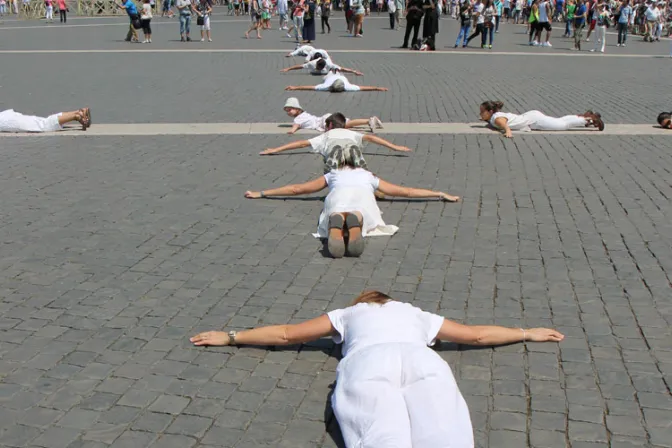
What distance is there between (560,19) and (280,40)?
20824 millimetres

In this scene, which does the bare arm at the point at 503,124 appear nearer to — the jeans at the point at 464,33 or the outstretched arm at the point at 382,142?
the outstretched arm at the point at 382,142

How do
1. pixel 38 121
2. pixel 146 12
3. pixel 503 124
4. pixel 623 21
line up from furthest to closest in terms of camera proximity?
pixel 623 21 → pixel 146 12 → pixel 38 121 → pixel 503 124

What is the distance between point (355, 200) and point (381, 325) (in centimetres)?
267

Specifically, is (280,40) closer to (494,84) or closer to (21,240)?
(494,84)

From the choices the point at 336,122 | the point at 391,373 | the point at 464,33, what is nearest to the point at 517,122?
the point at 336,122

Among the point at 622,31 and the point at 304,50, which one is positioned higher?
the point at 622,31

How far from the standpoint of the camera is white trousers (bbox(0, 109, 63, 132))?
11.3m

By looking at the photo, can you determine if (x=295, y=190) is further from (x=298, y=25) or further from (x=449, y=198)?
(x=298, y=25)

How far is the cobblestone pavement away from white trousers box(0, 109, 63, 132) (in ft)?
1.56

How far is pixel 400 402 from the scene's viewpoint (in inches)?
138

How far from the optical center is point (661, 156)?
9.84 m

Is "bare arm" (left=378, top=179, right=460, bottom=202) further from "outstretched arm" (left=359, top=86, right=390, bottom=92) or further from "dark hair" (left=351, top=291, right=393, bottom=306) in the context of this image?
"outstretched arm" (left=359, top=86, right=390, bottom=92)

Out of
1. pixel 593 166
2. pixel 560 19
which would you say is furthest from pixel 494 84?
pixel 560 19

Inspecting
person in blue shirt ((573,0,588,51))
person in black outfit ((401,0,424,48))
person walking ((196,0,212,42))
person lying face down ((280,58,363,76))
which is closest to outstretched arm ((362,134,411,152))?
person lying face down ((280,58,363,76))
